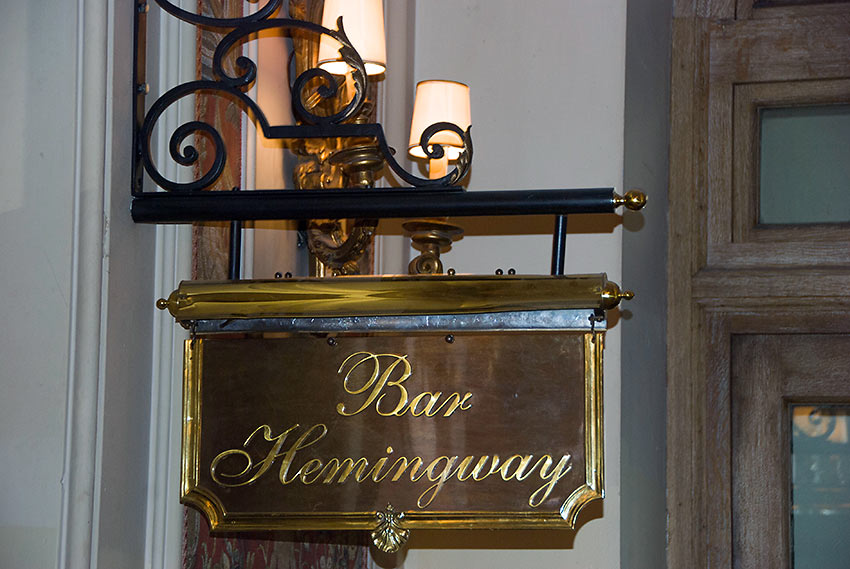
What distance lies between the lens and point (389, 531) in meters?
0.94

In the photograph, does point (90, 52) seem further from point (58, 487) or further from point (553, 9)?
point (553, 9)

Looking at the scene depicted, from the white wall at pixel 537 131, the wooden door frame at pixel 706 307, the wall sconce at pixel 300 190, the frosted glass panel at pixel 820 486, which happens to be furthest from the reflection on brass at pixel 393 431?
the frosted glass panel at pixel 820 486

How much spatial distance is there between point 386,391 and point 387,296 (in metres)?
0.09

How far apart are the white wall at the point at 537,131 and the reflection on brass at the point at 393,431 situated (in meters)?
1.17

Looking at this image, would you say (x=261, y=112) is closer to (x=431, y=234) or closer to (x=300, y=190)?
(x=300, y=190)

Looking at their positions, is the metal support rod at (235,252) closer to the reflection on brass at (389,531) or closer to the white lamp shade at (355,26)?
the reflection on brass at (389,531)

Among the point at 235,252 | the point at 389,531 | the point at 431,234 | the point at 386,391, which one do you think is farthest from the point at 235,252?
the point at 431,234

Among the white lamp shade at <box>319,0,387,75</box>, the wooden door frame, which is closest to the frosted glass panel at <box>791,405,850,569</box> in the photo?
the wooden door frame

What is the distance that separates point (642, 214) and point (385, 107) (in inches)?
24.0

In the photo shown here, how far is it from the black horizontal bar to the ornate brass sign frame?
0.07 meters

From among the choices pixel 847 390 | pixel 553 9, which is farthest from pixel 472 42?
pixel 847 390

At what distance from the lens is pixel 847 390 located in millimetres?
2137

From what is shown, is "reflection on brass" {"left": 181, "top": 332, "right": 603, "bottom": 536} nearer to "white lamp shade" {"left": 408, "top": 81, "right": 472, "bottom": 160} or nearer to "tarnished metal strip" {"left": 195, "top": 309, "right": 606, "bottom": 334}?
"tarnished metal strip" {"left": 195, "top": 309, "right": 606, "bottom": 334}

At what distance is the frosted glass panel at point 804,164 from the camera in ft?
7.30
